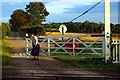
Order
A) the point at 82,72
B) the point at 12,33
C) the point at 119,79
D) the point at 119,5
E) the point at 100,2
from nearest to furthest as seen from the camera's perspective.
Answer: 1. the point at 119,79
2. the point at 82,72
3. the point at 119,5
4. the point at 100,2
5. the point at 12,33


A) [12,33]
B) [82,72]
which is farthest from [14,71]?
[12,33]

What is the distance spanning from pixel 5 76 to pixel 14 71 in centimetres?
129

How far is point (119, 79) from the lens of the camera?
10.6m

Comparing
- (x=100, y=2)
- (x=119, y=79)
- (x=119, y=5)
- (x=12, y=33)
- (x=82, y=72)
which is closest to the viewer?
(x=119, y=79)

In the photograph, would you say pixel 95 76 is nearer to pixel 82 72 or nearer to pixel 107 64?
pixel 82 72

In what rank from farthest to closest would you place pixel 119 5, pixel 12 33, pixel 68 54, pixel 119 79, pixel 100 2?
pixel 12 33
pixel 68 54
pixel 100 2
pixel 119 5
pixel 119 79

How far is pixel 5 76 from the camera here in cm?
1068

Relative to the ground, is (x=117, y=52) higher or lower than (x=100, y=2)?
lower

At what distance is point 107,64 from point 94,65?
2.00 feet

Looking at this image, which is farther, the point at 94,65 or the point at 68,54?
the point at 68,54

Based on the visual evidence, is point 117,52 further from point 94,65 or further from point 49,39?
point 49,39

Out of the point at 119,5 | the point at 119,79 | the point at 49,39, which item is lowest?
the point at 119,79

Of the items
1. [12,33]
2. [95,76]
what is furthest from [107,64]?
[12,33]

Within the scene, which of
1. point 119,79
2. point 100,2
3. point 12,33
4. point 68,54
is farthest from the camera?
point 12,33
